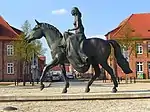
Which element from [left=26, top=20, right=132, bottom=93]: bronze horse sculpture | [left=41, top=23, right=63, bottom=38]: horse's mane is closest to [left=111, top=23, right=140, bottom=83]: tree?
[left=26, top=20, right=132, bottom=93]: bronze horse sculpture

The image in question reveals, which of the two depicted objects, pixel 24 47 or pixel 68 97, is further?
pixel 24 47

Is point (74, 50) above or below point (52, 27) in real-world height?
below

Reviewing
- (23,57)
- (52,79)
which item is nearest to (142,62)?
(52,79)

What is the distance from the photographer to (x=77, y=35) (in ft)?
47.1

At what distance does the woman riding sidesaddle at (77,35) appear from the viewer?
1423cm

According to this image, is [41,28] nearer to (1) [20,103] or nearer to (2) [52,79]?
(1) [20,103]

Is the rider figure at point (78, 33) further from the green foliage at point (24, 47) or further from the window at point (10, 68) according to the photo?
the window at point (10, 68)

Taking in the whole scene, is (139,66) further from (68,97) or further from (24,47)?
(68,97)

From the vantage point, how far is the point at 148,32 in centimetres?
6650

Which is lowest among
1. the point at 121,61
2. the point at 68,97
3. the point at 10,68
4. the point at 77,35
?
the point at 68,97

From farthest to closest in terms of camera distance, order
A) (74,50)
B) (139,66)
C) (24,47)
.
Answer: (139,66), (24,47), (74,50)

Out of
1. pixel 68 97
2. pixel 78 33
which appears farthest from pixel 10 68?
pixel 68 97

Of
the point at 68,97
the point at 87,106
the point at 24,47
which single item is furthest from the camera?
the point at 24,47

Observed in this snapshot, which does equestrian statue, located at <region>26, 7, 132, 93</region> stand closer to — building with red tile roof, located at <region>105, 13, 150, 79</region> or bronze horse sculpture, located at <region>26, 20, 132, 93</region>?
bronze horse sculpture, located at <region>26, 20, 132, 93</region>
